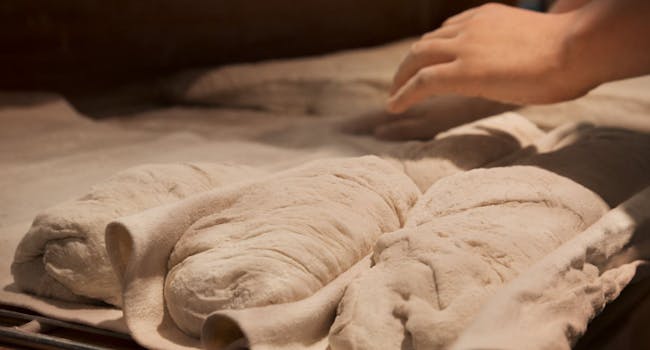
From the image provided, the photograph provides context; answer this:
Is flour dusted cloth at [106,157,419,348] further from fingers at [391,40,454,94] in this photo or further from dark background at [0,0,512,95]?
dark background at [0,0,512,95]

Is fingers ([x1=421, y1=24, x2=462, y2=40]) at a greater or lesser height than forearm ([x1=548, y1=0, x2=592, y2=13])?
greater

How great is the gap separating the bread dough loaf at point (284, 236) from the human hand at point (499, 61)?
0.92 ft

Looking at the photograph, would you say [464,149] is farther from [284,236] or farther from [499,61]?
[284,236]

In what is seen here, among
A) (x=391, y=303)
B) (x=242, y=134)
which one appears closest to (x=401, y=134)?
(x=242, y=134)

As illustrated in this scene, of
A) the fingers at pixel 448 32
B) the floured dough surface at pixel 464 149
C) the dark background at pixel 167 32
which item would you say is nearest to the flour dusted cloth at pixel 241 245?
the floured dough surface at pixel 464 149

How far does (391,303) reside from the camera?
114 centimetres

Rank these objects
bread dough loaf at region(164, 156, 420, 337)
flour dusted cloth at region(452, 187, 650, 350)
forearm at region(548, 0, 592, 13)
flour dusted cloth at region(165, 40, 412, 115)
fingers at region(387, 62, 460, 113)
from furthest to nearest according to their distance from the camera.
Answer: flour dusted cloth at region(165, 40, 412, 115)
forearm at region(548, 0, 592, 13)
fingers at region(387, 62, 460, 113)
bread dough loaf at region(164, 156, 420, 337)
flour dusted cloth at region(452, 187, 650, 350)

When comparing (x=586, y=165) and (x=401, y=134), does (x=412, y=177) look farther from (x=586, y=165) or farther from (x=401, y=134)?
(x=401, y=134)

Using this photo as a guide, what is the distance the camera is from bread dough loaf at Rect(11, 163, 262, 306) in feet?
4.57

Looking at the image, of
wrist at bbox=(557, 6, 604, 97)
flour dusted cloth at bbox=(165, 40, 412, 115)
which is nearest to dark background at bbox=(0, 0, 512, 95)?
flour dusted cloth at bbox=(165, 40, 412, 115)

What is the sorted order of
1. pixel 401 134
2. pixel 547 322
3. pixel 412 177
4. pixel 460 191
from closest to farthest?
pixel 547 322, pixel 460 191, pixel 412 177, pixel 401 134

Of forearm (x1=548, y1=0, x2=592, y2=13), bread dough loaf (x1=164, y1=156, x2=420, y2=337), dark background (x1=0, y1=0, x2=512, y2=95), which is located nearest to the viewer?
bread dough loaf (x1=164, y1=156, x2=420, y2=337)

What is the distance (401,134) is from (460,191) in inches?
34.4

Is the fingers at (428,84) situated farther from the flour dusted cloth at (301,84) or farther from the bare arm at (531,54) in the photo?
the flour dusted cloth at (301,84)
